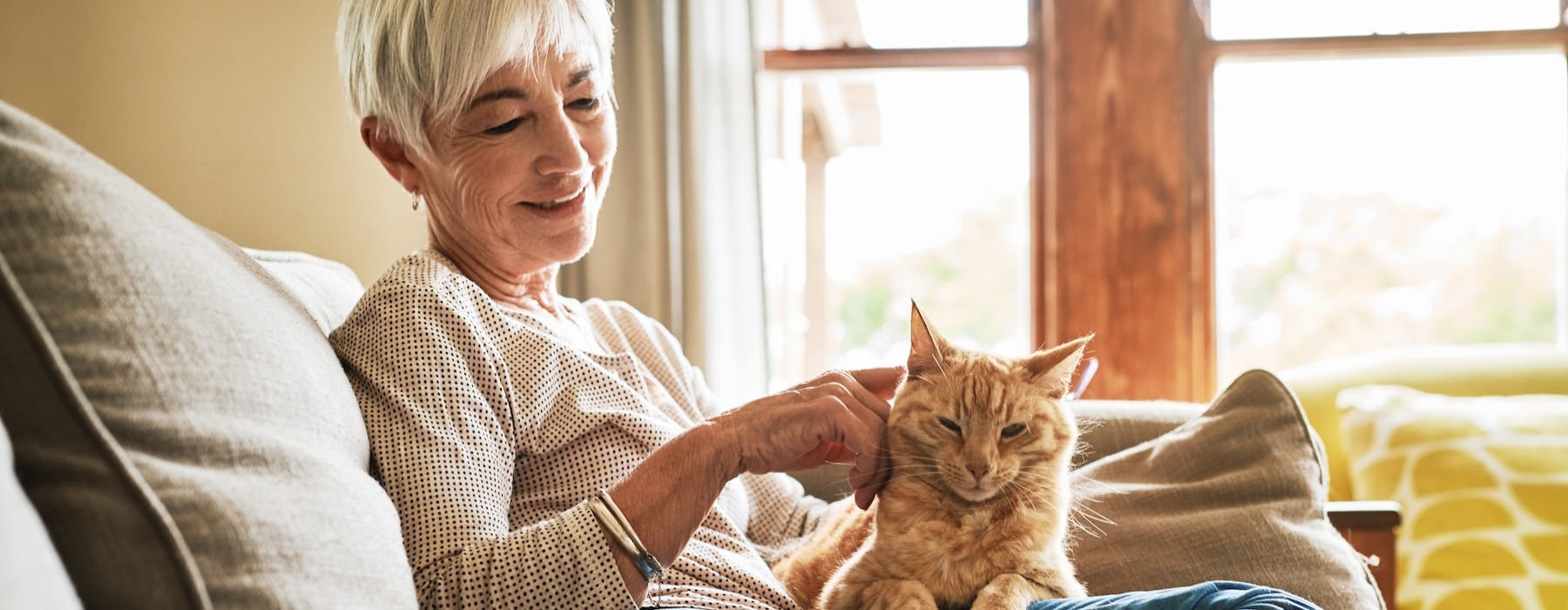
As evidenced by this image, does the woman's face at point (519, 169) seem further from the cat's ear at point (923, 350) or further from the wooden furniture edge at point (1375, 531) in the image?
the wooden furniture edge at point (1375, 531)

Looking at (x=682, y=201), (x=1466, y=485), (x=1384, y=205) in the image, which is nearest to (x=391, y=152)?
(x=682, y=201)

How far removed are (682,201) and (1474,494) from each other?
5.95 feet

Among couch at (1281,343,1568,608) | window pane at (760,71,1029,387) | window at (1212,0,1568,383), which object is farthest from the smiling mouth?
window at (1212,0,1568,383)

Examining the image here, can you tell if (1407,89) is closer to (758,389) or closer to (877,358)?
(877,358)

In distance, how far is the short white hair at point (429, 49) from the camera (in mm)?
1252

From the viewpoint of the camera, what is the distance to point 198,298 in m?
0.79

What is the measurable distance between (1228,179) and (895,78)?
99cm

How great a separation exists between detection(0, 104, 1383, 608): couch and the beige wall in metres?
0.47

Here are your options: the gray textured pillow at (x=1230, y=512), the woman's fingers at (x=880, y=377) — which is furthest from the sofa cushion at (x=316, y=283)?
the gray textured pillow at (x=1230, y=512)

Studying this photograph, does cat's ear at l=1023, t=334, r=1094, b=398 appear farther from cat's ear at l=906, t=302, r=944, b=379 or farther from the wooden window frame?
the wooden window frame

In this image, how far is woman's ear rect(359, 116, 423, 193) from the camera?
1.38 meters

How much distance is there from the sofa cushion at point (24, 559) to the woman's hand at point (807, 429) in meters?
0.59

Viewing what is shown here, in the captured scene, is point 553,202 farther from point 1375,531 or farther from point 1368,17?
point 1368,17

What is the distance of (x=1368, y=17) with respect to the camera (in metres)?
3.11
